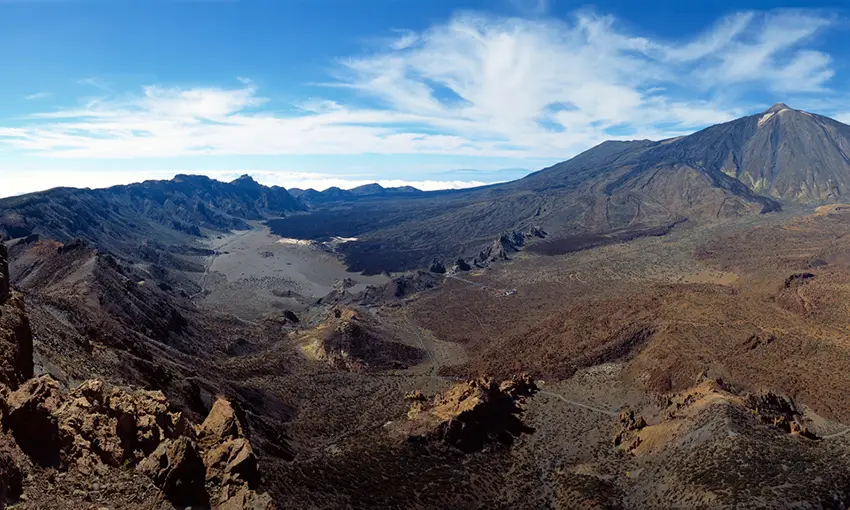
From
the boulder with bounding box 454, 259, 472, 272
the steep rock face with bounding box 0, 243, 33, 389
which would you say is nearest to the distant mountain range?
the boulder with bounding box 454, 259, 472, 272

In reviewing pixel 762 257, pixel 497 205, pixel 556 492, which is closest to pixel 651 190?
pixel 497 205

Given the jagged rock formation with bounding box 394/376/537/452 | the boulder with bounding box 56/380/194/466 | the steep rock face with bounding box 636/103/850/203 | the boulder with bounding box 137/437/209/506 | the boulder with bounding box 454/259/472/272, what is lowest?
the jagged rock formation with bounding box 394/376/537/452

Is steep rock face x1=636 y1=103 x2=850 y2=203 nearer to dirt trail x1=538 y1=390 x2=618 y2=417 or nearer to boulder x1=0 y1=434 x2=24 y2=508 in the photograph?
dirt trail x1=538 y1=390 x2=618 y2=417

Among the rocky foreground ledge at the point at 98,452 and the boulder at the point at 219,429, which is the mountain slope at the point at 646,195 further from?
the rocky foreground ledge at the point at 98,452

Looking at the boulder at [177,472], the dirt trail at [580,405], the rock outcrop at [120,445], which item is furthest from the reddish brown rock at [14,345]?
the dirt trail at [580,405]

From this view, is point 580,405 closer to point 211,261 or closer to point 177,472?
point 177,472

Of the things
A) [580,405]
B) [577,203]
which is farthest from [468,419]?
[577,203]
